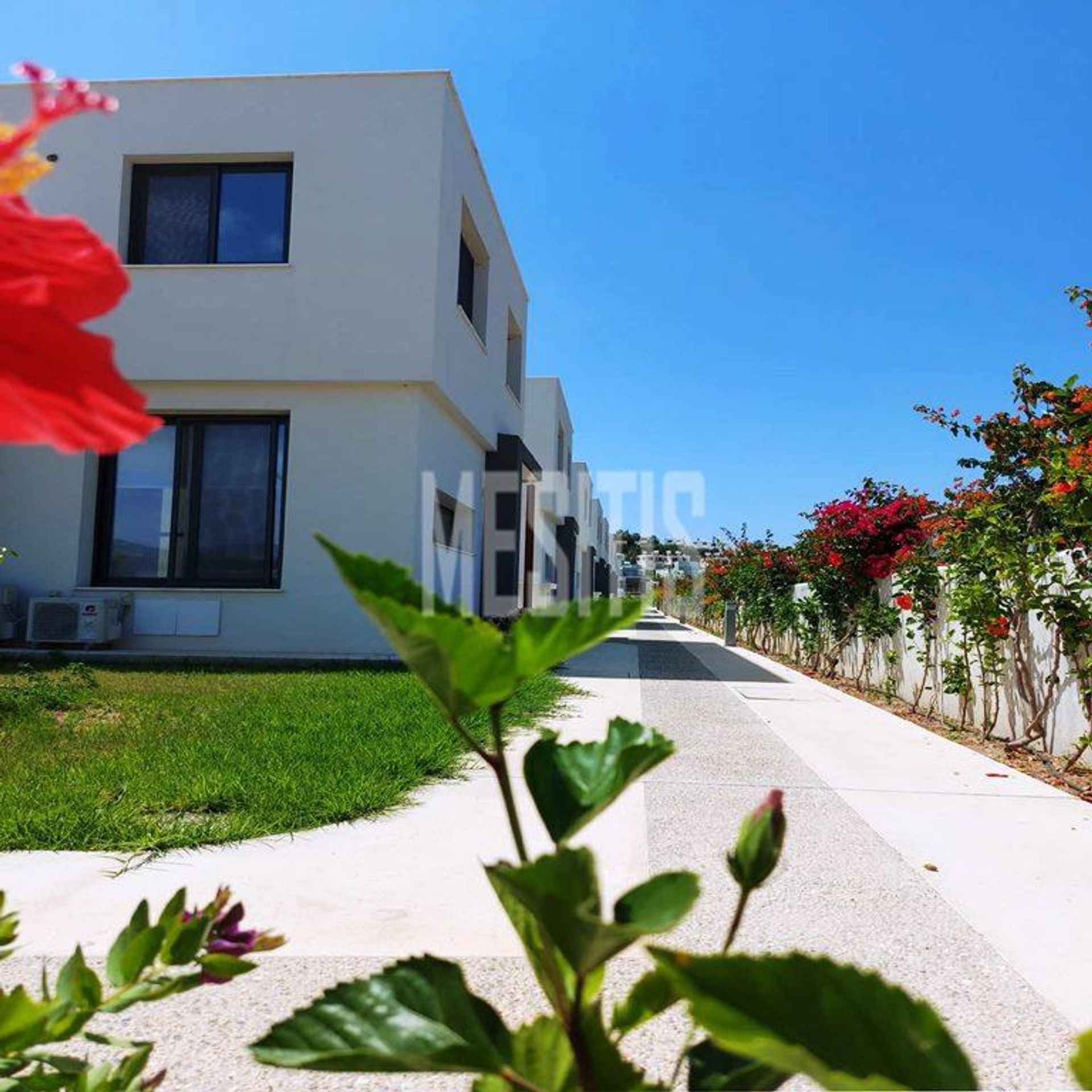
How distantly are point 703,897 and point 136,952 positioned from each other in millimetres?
1882

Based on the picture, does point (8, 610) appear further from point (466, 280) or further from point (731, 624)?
point (731, 624)

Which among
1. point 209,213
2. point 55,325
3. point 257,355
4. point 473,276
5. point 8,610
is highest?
point 473,276

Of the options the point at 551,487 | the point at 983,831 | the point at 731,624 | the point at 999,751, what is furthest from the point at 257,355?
the point at 551,487

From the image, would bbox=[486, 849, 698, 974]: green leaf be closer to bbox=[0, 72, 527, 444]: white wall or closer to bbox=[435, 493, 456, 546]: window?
bbox=[0, 72, 527, 444]: white wall

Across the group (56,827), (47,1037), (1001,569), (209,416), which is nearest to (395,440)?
(209,416)

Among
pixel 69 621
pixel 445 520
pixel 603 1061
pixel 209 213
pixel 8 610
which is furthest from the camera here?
pixel 445 520

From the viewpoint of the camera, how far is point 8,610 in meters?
8.92

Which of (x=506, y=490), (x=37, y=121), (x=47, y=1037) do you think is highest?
(x=506, y=490)

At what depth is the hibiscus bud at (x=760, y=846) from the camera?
48 cm

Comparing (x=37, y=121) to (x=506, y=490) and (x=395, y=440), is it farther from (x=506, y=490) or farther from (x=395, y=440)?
(x=506, y=490)

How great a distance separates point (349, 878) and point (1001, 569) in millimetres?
4787

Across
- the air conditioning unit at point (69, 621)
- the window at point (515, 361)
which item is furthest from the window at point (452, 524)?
the window at point (515, 361)

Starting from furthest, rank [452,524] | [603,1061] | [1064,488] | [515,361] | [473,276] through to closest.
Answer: [515,361] < [473,276] < [452,524] < [1064,488] < [603,1061]

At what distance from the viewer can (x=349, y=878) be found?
2.60 meters
